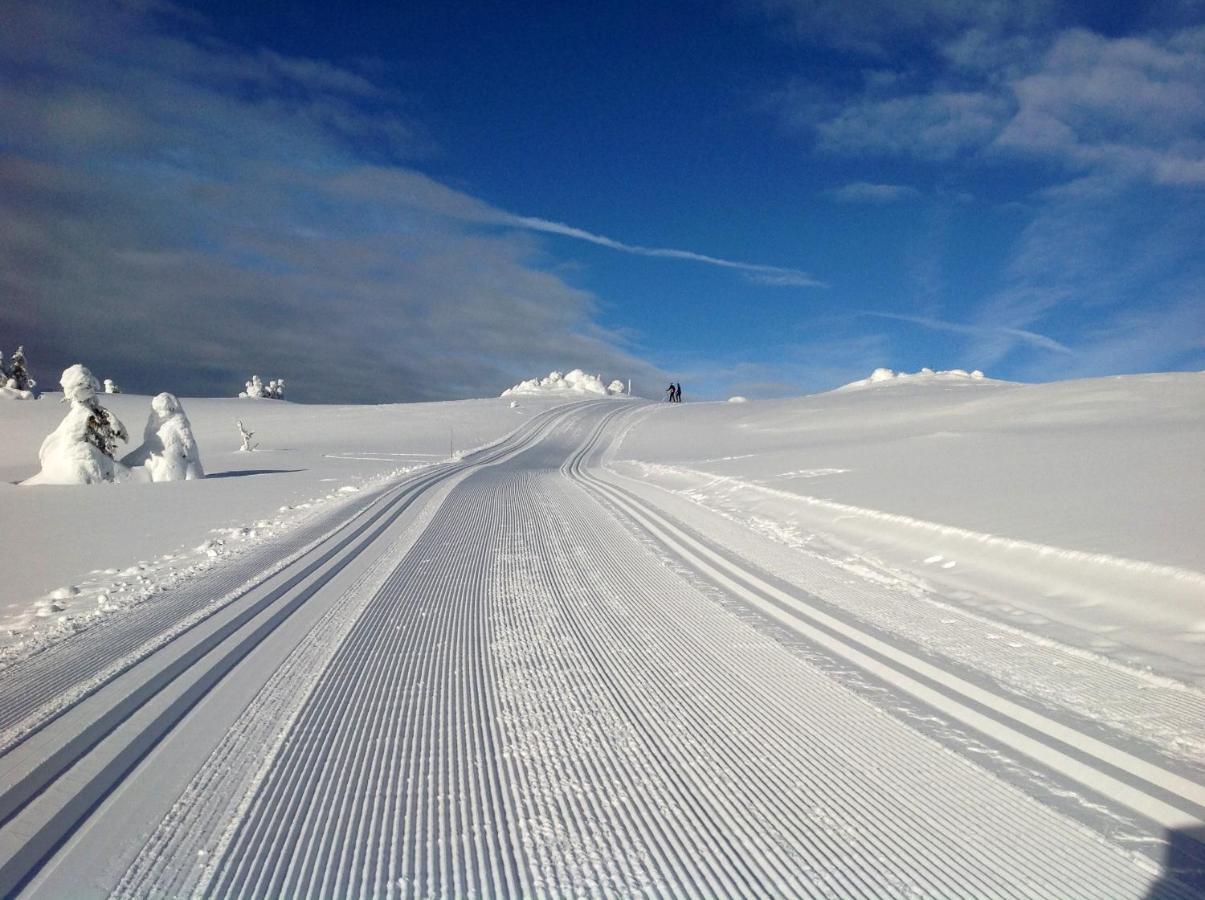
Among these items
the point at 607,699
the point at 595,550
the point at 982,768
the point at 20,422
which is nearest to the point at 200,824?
the point at 607,699

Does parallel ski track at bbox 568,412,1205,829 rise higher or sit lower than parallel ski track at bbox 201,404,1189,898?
higher

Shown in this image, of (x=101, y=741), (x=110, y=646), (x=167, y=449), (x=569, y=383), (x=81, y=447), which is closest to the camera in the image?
(x=101, y=741)

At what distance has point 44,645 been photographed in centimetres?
494

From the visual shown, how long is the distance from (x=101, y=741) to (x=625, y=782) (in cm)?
256

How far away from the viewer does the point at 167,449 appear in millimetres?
19891

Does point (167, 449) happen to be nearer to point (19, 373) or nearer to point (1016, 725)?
point (1016, 725)

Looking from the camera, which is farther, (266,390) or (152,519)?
(266,390)

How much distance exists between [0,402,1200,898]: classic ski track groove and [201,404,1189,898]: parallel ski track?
0.03 ft

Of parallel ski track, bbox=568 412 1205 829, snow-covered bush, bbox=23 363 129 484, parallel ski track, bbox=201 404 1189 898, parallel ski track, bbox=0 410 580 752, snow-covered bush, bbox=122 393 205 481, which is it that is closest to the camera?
parallel ski track, bbox=201 404 1189 898

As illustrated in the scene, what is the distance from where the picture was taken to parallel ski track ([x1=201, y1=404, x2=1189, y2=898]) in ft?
7.50

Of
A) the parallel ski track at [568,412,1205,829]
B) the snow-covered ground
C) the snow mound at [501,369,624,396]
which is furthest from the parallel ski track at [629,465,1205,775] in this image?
the snow mound at [501,369,624,396]

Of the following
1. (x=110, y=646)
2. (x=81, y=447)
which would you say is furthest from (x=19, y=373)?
(x=110, y=646)

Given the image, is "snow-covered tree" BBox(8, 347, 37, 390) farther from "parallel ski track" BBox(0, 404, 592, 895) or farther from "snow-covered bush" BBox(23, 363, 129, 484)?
"parallel ski track" BBox(0, 404, 592, 895)

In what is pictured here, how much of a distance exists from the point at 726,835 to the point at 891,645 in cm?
270
